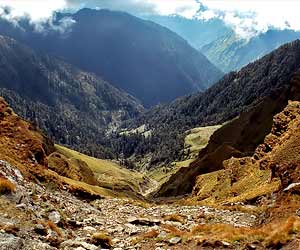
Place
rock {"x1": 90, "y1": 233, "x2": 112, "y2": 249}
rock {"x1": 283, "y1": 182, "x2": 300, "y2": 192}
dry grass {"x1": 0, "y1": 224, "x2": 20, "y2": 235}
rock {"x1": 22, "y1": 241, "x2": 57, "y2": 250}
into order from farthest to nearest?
rock {"x1": 283, "y1": 182, "x2": 300, "y2": 192} → rock {"x1": 90, "y1": 233, "x2": 112, "y2": 249} → dry grass {"x1": 0, "y1": 224, "x2": 20, "y2": 235} → rock {"x1": 22, "y1": 241, "x2": 57, "y2": 250}

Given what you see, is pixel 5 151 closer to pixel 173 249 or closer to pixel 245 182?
pixel 173 249

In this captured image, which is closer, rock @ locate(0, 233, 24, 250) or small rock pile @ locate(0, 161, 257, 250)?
rock @ locate(0, 233, 24, 250)

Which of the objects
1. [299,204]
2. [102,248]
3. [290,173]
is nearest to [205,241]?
[102,248]

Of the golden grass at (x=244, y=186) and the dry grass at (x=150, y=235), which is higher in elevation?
the golden grass at (x=244, y=186)

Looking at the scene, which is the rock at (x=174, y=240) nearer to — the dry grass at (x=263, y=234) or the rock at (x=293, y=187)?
the dry grass at (x=263, y=234)

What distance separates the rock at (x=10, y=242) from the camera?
20531 millimetres

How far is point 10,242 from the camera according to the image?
21.0 metres

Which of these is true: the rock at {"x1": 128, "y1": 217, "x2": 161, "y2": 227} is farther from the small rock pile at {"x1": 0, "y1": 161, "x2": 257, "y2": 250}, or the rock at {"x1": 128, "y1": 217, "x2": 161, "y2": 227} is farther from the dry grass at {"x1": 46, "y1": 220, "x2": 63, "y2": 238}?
the dry grass at {"x1": 46, "y1": 220, "x2": 63, "y2": 238}

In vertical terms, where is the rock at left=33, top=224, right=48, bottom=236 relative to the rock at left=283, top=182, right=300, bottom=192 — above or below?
below

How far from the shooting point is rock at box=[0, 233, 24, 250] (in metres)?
20.5

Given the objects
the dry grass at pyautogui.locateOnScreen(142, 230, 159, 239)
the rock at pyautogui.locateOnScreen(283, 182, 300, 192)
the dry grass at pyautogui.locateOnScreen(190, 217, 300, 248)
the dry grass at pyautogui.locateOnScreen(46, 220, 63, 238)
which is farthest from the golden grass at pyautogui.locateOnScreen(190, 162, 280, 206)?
the dry grass at pyautogui.locateOnScreen(46, 220, 63, 238)

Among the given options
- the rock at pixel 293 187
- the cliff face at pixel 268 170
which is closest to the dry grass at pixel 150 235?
the rock at pixel 293 187

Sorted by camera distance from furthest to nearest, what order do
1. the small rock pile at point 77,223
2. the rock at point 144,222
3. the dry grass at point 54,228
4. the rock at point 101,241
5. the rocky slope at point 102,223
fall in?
the rock at point 144,222
the dry grass at point 54,228
the rock at point 101,241
the small rock pile at point 77,223
the rocky slope at point 102,223

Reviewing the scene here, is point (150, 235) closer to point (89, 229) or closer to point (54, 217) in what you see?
point (89, 229)
